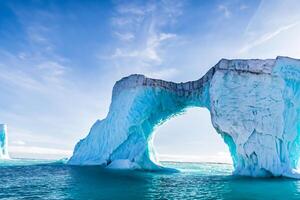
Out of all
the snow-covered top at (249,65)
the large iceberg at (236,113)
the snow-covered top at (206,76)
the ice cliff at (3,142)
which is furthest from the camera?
the ice cliff at (3,142)

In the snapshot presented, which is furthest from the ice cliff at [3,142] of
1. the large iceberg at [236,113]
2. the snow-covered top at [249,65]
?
the snow-covered top at [249,65]

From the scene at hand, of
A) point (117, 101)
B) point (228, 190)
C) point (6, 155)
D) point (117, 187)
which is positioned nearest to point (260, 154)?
point (228, 190)

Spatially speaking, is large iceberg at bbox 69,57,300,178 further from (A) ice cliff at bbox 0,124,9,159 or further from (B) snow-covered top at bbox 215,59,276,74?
(A) ice cliff at bbox 0,124,9,159

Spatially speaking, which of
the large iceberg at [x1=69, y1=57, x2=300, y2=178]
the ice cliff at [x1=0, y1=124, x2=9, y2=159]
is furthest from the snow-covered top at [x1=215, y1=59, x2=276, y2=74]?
the ice cliff at [x1=0, y1=124, x2=9, y2=159]

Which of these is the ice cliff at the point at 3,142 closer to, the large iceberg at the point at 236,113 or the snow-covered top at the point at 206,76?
the snow-covered top at the point at 206,76

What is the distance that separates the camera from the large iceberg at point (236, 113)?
2314 cm

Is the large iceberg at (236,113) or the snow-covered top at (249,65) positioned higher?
the snow-covered top at (249,65)

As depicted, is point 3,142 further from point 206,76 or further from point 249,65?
point 249,65

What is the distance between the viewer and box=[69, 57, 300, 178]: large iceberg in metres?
23.1

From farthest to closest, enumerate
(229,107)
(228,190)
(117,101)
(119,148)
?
(117,101)
(119,148)
(229,107)
(228,190)

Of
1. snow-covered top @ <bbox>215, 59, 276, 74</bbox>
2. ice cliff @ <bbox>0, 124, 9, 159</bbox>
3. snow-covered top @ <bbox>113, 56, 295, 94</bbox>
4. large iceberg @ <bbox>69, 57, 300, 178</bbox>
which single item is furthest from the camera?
ice cliff @ <bbox>0, 124, 9, 159</bbox>

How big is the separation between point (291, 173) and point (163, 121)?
57.4 feet

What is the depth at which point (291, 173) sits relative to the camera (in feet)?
72.2

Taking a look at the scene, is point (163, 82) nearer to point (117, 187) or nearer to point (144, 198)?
point (117, 187)
